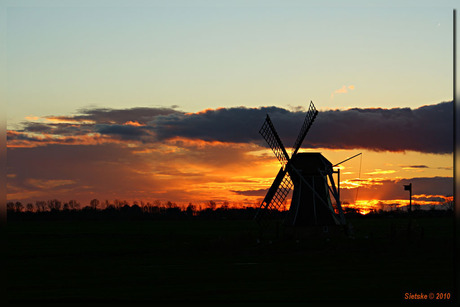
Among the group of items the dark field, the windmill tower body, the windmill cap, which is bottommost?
the dark field

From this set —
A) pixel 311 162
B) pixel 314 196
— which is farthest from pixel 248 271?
pixel 311 162

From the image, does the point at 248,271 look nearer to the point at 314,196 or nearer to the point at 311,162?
the point at 314,196

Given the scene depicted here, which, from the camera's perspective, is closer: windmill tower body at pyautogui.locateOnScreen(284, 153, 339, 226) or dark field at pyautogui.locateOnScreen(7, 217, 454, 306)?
dark field at pyautogui.locateOnScreen(7, 217, 454, 306)

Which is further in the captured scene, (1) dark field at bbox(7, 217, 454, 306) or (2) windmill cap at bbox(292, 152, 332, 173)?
(2) windmill cap at bbox(292, 152, 332, 173)

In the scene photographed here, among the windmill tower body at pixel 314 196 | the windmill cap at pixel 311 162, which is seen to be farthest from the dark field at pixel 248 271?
the windmill cap at pixel 311 162

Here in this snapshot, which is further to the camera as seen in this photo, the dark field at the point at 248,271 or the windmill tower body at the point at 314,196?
the windmill tower body at the point at 314,196

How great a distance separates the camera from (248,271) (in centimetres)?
3053

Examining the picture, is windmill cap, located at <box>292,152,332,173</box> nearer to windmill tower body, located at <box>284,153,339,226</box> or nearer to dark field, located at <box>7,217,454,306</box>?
windmill tower body, located at <box>284,153,339,226</box>

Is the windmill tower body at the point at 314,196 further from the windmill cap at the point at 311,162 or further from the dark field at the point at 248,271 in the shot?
the dark field at the point at 248,271

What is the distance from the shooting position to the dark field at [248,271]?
22922 mm

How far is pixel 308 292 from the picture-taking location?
22906 millimetres

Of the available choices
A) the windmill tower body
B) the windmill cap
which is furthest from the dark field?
the windmill cap

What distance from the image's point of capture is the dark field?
22922mm

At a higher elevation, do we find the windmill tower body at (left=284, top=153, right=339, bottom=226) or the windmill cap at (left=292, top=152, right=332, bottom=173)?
the windmill cap at (left=292, top=152, right=332, bottom=173)
